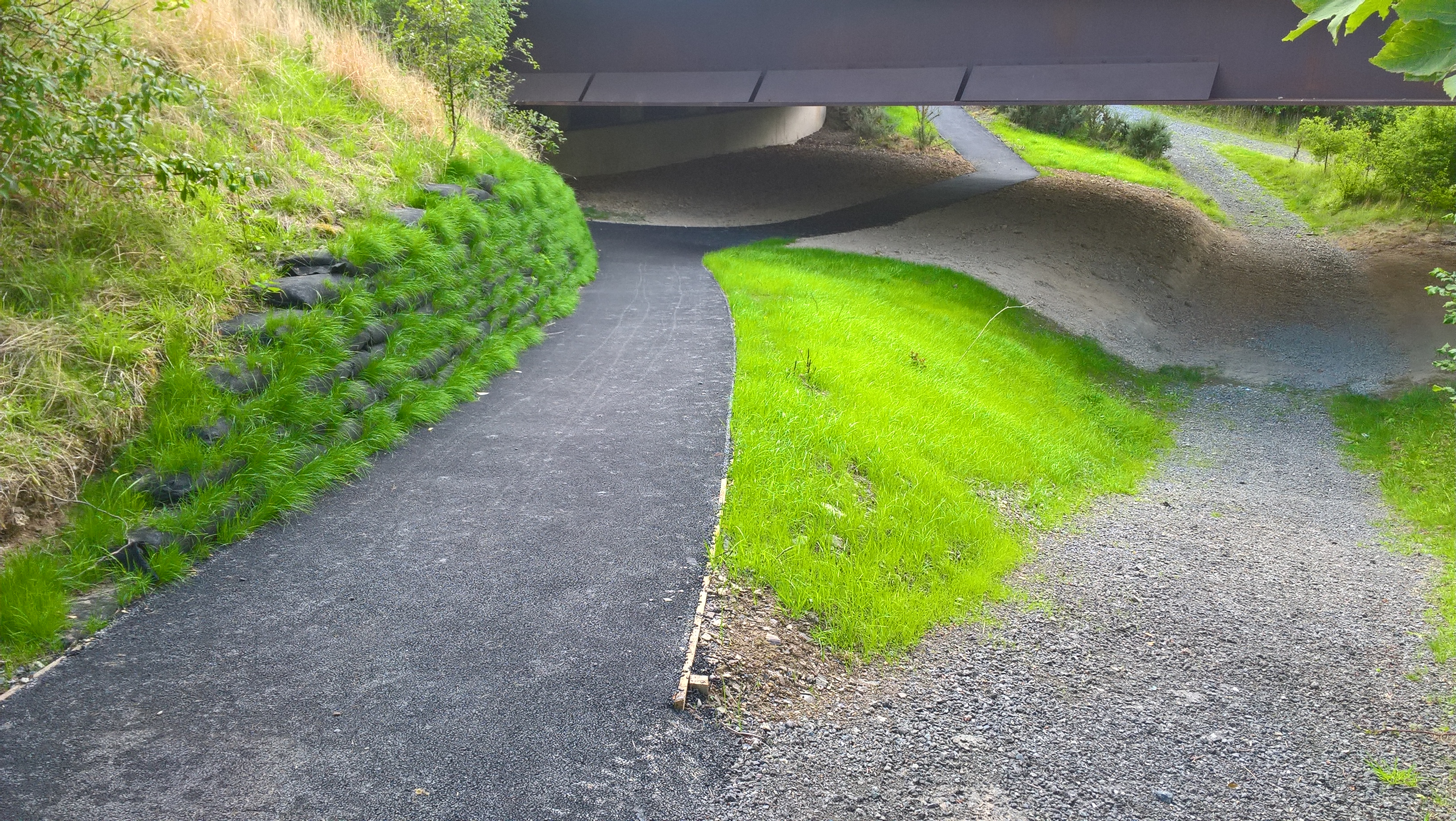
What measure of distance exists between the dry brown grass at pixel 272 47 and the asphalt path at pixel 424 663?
4.83m

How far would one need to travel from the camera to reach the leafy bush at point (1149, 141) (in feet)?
106

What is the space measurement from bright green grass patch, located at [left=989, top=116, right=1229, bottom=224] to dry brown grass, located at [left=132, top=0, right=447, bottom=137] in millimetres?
23018

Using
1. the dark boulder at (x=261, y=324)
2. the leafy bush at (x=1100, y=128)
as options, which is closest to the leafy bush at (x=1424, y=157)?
the leafy bush at (x=1100, y=128)

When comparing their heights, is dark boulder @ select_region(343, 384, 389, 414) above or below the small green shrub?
above

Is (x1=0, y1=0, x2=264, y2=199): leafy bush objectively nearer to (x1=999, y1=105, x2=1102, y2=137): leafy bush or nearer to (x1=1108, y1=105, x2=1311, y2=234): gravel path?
(x1=1108, y1=105, x2=1311, y2=234): gravel path

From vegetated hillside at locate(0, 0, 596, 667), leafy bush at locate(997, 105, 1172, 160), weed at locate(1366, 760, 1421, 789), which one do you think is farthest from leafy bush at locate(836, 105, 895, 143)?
weed at locate(1366, 760, 1421, 789)

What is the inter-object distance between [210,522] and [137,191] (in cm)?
268

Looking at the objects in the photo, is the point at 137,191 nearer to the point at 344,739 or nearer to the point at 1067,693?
the point at 344,739

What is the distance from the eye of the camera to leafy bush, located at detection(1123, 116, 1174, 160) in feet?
106

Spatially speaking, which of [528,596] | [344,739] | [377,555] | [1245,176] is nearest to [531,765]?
[344,739]

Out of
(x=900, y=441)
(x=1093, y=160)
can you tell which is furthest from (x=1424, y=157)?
(x=900, y=441)

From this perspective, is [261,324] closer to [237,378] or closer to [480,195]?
[237,378]

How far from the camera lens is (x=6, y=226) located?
5383 mm

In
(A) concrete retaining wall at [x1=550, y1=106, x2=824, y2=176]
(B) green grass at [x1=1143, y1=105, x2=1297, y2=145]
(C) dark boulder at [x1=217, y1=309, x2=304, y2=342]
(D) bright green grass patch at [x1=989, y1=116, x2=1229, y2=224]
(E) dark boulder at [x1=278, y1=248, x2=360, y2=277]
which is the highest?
(B) green grass at [x1=1143, y1=105, x2=1297, y2=145]
